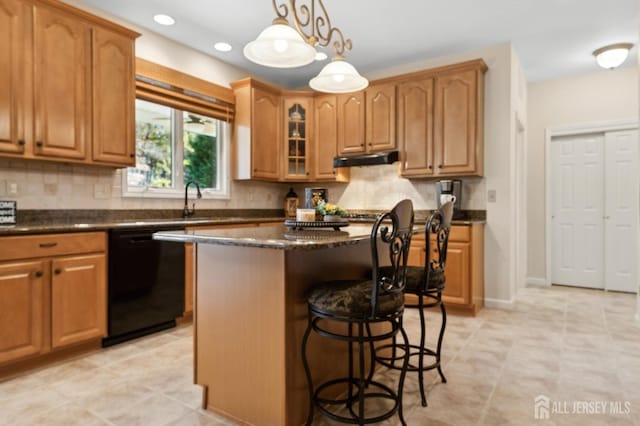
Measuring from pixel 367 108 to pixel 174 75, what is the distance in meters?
2.13

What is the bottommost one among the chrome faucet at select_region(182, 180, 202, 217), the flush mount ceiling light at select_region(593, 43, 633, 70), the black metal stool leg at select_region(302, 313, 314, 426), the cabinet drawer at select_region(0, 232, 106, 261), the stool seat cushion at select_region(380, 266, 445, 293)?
the black metal stool leg at select_region(302, 313, 314, 426)

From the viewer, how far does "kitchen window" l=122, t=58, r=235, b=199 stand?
12.1ft

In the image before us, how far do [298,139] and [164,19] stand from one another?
2.02m

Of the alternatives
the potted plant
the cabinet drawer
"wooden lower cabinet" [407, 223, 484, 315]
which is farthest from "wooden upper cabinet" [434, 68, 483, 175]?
the cabinet drawer

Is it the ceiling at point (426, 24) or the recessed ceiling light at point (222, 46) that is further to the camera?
the recessed ceiling light at point (222, 46)

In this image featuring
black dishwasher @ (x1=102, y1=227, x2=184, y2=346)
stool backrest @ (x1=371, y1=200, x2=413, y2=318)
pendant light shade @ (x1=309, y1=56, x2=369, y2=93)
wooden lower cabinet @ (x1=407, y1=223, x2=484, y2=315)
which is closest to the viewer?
stool backrest @ (x1=371, y1=200, x2=413, y2=318)

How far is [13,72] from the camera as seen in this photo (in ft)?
8.45

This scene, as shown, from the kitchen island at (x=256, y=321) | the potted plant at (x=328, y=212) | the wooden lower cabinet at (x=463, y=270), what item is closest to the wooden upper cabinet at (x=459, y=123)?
the wooden lower cabinet at (x=463, y=270)

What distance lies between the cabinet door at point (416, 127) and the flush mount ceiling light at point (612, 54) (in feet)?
6.06

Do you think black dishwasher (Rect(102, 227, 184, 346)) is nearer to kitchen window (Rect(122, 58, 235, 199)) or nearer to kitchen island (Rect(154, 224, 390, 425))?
kitchen window (Rect(122, 58, 235, 199))

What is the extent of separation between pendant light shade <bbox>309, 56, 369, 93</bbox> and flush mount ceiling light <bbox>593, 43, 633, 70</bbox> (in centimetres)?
319

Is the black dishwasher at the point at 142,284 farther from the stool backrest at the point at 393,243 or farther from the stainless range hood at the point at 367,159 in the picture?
the stainless range hood at the point at 367,159

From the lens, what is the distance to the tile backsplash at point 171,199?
9.52ft

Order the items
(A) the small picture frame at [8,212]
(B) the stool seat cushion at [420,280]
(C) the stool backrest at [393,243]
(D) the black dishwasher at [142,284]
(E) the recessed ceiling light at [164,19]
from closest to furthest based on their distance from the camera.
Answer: (C) the stool backrest at [393,243]
(B) the stool seat cushion at [420,280]
(A) the small picture frame at [8,212]
(D) the black dishwasher at [142,284]
(E) the recessed ceiling light at [164,19]
